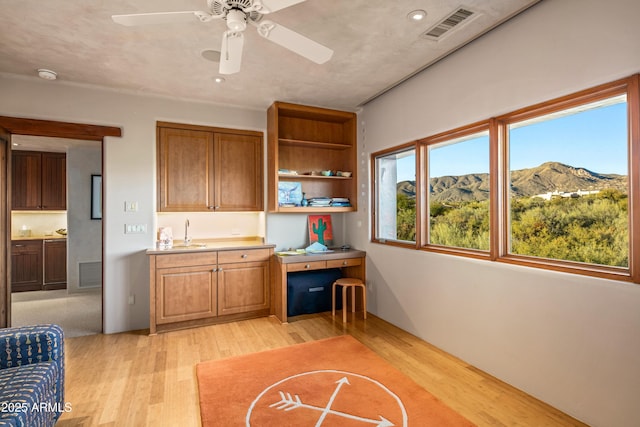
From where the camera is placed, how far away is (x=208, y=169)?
4105 mm

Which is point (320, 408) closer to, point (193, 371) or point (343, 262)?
point (193, 371)

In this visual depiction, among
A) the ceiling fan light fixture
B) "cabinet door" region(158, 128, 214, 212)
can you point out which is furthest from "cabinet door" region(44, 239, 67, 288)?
the ceiling fan light fixture

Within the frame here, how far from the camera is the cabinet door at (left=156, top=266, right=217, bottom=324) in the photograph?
363 centimetres

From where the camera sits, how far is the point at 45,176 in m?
5.90

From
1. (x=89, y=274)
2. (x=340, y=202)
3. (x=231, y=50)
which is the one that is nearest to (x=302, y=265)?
(x=340, y=202)

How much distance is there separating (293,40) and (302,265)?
8.56 feet

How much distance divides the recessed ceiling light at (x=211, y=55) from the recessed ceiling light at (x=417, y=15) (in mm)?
1574

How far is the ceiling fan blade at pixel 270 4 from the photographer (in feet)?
→ 5.61

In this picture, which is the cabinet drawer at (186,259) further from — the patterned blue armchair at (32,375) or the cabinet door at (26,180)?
the cabinet door at (26,180)

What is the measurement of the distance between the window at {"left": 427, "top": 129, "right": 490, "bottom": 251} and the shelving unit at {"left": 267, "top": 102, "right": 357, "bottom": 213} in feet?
4.48

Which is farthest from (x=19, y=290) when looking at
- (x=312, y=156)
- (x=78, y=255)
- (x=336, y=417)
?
(x=336, y=417)

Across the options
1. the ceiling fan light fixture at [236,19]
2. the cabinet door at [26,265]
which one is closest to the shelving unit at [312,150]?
the ceiling fan light fixture at [236,19]

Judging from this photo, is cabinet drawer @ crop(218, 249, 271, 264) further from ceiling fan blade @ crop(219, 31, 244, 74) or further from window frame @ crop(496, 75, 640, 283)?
window frame @ crop(496, 75, 640, 283)

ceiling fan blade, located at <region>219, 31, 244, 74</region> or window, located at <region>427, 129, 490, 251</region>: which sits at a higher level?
ceiling fan blade, located at <region>219, 31, 244, 74</region>
